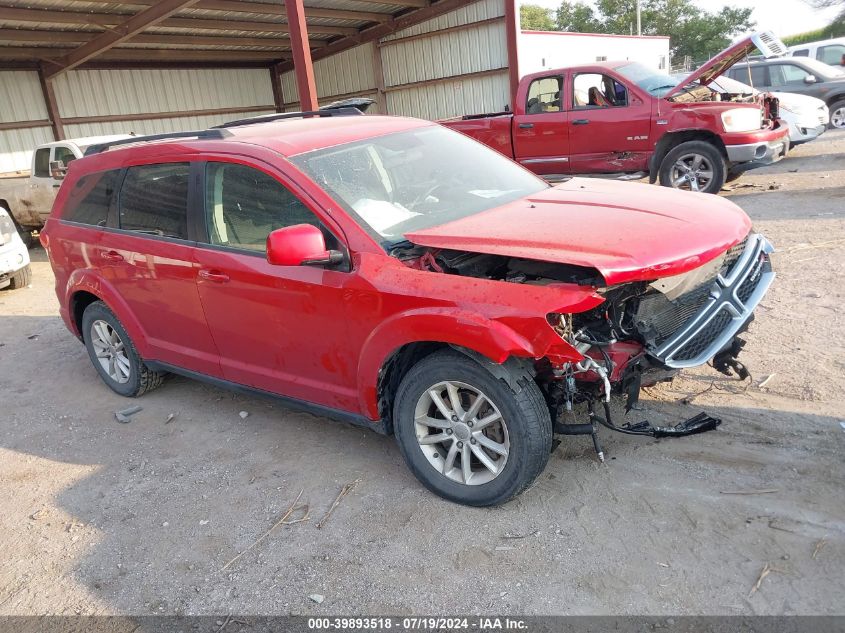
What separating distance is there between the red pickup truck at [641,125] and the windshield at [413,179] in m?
5.59

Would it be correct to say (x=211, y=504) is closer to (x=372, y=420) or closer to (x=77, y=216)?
(x=372, y=420)

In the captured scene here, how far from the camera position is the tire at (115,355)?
5016 mm

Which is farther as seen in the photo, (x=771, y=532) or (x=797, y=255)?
(x=797, y=255)

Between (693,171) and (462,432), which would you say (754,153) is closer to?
(693,171)

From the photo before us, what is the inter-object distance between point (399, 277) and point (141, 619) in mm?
1889

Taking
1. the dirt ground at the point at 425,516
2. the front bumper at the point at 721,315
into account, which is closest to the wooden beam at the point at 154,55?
the dirt ground at the point at 425,516

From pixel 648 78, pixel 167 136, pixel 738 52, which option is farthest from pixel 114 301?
pixel 648 78

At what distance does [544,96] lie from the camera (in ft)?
33.6

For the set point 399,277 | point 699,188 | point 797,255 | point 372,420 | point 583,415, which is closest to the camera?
point 399,277

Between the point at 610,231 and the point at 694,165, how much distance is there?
270 inches

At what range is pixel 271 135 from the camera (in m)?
4.00

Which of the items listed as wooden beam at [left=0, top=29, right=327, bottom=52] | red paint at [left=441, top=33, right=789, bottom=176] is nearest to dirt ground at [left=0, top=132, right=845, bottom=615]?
red paint at [left=441, top=33, right=789, bottom=176]

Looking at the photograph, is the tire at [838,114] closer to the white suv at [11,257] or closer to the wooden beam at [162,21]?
the wooden beam at [162,21]

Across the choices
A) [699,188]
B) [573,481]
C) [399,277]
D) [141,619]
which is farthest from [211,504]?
[699,188]
